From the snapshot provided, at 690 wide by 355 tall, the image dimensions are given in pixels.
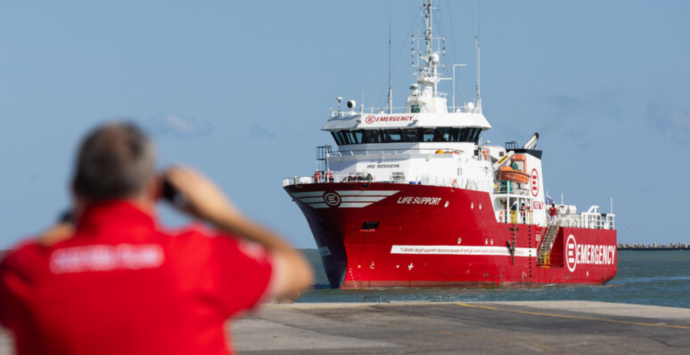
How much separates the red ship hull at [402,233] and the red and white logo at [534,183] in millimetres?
6068

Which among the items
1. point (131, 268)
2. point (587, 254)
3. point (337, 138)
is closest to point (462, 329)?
point (131, 268)

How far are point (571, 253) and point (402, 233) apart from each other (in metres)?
14.3

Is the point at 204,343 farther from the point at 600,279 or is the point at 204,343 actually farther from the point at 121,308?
the point at 600,279

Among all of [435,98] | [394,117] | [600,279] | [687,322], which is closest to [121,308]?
[687,322]

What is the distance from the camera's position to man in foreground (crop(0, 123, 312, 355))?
267 cm

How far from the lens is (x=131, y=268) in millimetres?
2721

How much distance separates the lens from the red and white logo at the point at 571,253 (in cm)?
4450

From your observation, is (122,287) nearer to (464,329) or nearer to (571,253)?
(464,329)

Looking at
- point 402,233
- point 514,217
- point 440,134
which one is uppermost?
point 440,134

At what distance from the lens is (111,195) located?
9.19ft

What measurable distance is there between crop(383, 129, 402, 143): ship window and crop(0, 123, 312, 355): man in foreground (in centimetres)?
3378

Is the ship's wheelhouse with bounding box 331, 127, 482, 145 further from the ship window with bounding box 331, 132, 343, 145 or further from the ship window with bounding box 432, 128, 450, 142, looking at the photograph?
the ship window with bounding box 331, 132, 343, 145

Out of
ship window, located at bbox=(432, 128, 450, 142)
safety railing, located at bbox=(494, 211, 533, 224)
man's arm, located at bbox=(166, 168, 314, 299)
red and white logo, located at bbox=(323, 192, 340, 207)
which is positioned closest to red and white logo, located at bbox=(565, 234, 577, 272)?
safety railing, located at bbox=(494, 211, 533, 224)

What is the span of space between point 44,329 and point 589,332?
39.5 feet
